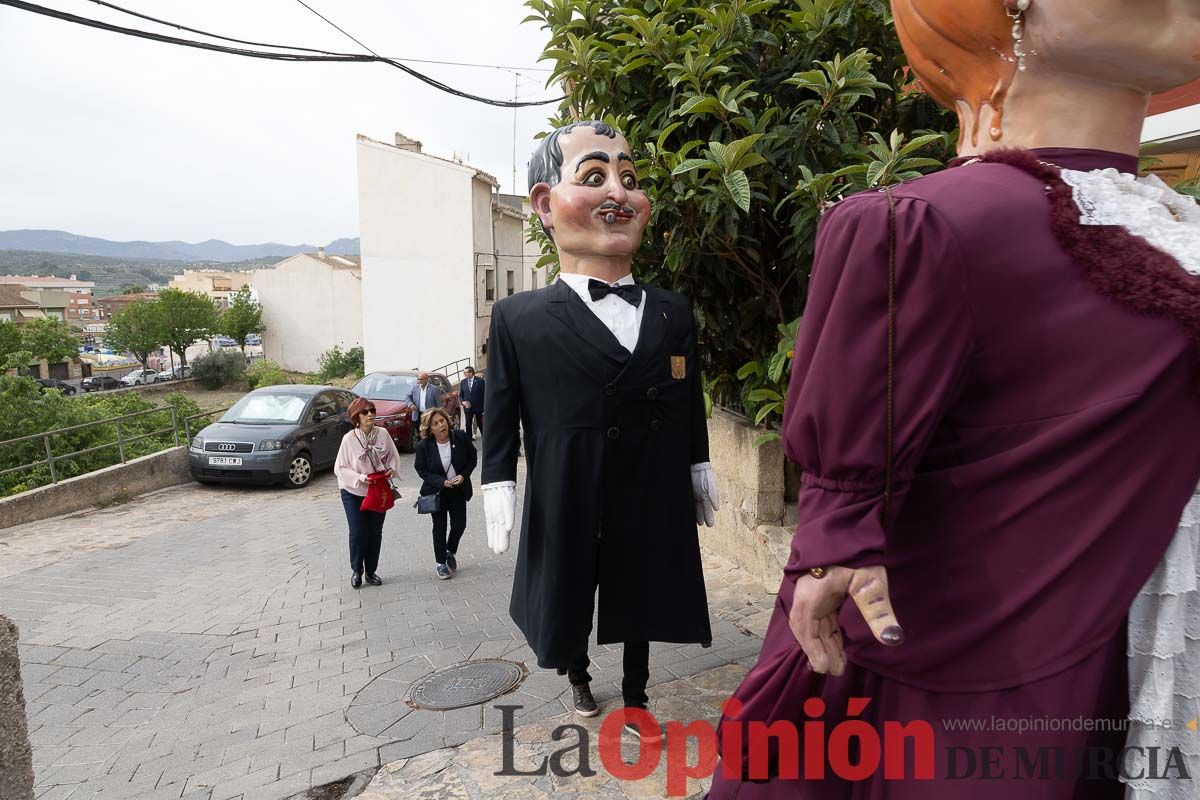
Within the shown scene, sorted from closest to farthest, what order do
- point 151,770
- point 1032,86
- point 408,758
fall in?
point 1032,86, point 408,758, point 151,770

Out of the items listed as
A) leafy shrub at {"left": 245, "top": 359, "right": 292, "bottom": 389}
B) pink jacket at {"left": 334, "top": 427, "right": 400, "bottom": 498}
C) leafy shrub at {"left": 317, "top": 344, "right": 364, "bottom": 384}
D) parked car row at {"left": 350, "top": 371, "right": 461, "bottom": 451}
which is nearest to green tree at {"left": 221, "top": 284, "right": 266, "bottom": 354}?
leafy shrub at {"left": 245, "top": 359, "right": 292, "bottom": 389}

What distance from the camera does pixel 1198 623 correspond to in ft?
4.08

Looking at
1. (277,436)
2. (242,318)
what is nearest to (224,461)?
(277,436)

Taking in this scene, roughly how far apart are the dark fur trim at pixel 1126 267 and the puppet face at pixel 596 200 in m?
1.60

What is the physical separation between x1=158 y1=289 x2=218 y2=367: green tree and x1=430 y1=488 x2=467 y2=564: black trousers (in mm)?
55743

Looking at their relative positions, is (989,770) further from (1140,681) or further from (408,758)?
(408,758)

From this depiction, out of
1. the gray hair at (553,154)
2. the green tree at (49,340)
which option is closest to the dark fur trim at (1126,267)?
the gray hair at (553,154)

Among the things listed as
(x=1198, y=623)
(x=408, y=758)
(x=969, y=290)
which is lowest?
(x=408, y=758)

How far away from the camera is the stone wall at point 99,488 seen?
9.07m

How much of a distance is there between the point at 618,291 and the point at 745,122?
1.18m

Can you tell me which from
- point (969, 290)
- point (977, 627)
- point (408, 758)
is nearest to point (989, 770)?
point (977, 627)

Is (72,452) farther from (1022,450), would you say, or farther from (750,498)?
(1022,450)

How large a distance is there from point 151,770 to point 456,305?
76.3 ft

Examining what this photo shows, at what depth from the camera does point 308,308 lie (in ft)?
140
